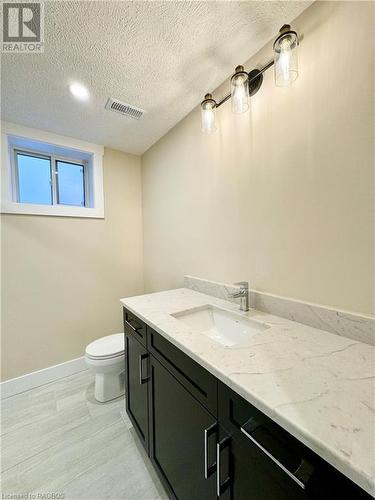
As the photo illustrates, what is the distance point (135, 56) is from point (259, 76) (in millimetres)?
724

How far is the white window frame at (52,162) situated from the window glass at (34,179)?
0.13 feet

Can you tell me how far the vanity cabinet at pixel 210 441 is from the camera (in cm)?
46

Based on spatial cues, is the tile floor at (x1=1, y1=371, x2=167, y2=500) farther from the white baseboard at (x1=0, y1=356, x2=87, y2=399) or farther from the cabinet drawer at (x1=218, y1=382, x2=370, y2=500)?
the cabinet drawer at (x1=218, y1=382, x2=370, y2=500)

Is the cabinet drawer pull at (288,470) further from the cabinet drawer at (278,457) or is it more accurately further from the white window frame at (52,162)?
the white window frame at (52,162)

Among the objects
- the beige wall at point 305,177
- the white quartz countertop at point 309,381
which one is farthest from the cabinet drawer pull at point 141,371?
the beige wall at point 305,177

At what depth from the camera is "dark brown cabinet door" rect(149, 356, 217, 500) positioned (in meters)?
0.75

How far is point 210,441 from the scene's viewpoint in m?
0.72

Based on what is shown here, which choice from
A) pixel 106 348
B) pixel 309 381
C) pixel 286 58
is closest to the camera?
pixel 309 381

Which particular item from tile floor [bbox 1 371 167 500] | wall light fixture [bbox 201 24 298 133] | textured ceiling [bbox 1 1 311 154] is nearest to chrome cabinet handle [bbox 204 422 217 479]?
tile floor [bbox 1 371 167 500]

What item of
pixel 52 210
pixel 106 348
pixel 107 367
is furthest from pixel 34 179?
pixel 107 367

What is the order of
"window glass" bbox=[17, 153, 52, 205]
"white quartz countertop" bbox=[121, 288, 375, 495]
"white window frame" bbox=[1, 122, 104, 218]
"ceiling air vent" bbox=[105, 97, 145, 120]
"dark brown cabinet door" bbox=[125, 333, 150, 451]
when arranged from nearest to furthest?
"white quartz countertop" bbox=[121, 288, 375, 495] < "dark brown cabinet door" bbox=[125, 333, 150, 451] < "ceiling air vent" bbox=[105, 97, 145, 120] < "white window frame" bbox=[1, 122, 104, 218] < "window glass" bbox=[17, 153, 52, 205]

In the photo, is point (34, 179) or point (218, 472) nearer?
point (218, 472)

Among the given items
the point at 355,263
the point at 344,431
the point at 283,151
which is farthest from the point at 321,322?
the point at 283,151

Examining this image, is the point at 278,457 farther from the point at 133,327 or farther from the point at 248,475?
the point at 133,327
